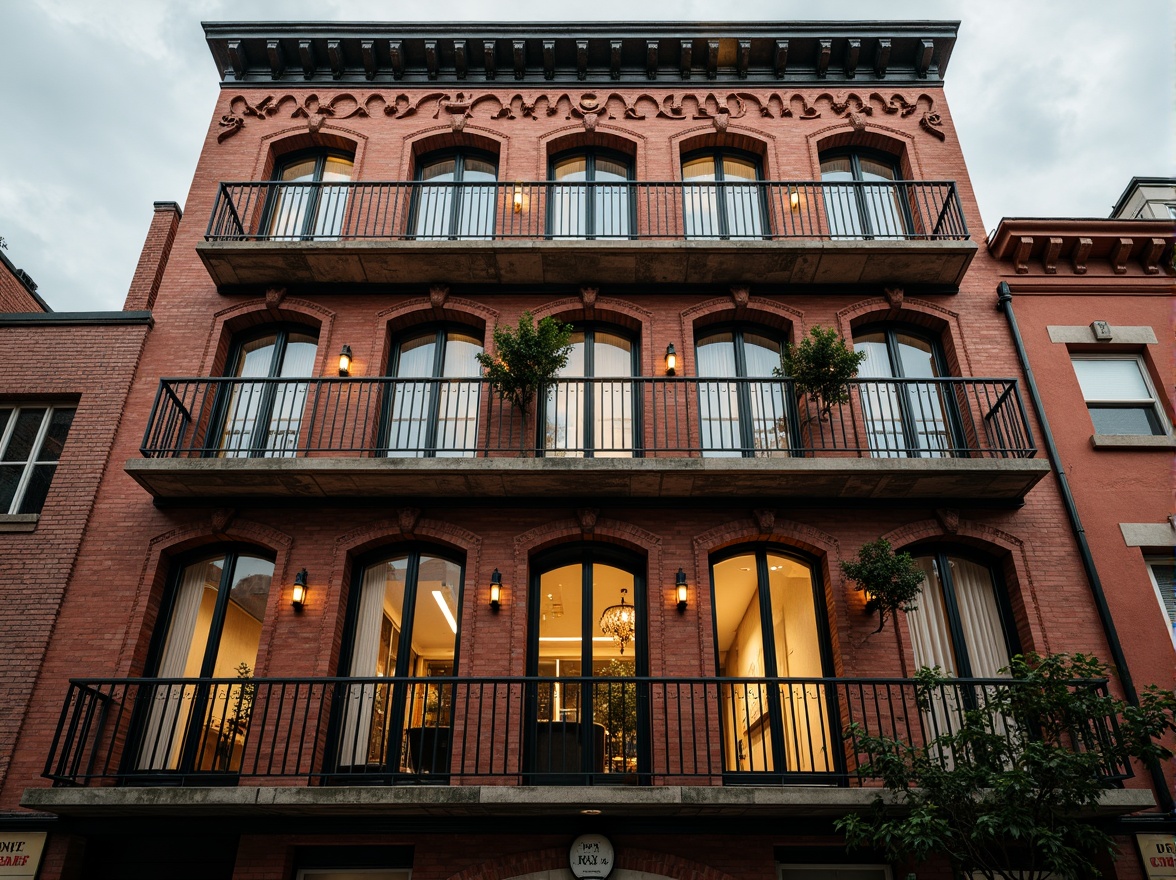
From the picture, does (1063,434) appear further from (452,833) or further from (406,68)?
(406,68)

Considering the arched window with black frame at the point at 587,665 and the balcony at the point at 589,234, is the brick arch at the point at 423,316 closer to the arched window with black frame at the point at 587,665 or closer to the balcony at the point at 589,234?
the balcony at the point at 589,234

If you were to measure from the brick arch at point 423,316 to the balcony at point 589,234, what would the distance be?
0.42 meters

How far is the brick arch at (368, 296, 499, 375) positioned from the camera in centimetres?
1233

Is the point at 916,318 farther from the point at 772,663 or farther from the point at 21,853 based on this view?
the point at 21,853

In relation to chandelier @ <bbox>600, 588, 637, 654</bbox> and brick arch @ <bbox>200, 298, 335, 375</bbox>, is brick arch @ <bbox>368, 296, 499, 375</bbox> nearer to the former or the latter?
brick arch @ <bbox>200, 298, 335, 375</bbox>

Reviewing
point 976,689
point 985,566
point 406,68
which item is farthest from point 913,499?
point 406,68

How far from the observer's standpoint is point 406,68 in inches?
609

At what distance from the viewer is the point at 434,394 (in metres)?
11.7

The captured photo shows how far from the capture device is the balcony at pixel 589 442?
33.4 feet

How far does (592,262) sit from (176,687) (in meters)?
8.37

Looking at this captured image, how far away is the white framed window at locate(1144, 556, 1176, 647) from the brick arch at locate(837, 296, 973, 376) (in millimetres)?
3717

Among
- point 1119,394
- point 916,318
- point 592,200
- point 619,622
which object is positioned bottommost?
point 619,622

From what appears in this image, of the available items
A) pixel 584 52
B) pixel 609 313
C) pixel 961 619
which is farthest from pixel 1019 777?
pixel 584 52

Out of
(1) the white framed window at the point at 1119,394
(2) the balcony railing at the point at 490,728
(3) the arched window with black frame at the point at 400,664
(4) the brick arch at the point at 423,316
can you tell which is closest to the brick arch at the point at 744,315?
(4) the brick arch at the point at 423,316
